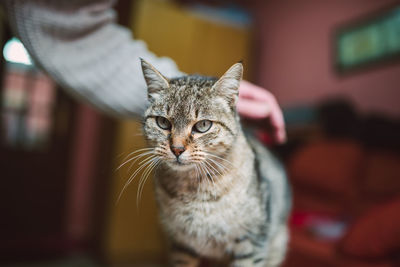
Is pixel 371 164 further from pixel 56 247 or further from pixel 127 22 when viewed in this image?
pixel 56 247

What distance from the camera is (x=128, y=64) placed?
0.65 m

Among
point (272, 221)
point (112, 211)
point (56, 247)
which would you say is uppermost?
point (272, 221)

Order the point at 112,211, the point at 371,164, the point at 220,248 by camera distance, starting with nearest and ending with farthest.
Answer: the point at 220,248 < the point at 371,164 < the point at 112,211

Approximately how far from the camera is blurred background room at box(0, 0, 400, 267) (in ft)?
6.48

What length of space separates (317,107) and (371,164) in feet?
2.24

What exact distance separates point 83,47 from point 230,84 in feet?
1.00

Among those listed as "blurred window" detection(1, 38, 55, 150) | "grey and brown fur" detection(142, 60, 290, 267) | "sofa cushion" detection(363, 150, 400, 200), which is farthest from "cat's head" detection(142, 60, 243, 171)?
"blurred window" detection(1, 38, 55, 150)

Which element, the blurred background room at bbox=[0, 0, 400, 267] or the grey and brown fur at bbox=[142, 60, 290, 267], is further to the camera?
the blurred background room at bbox=[0, 0, 400, 267]

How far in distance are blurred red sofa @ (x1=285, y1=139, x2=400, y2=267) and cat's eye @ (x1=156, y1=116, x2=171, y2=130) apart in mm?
909

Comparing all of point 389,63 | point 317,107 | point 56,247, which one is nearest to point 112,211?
point 56,247

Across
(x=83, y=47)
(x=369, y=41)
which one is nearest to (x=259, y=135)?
(x=83, y=47)

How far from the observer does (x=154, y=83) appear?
2.27 ft

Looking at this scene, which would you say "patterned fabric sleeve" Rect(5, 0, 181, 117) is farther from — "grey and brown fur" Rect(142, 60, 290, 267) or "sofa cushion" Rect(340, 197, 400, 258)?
"sofa cushion" Rect(340, 197, 400, 258)

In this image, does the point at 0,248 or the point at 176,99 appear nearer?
the point at 176,99
